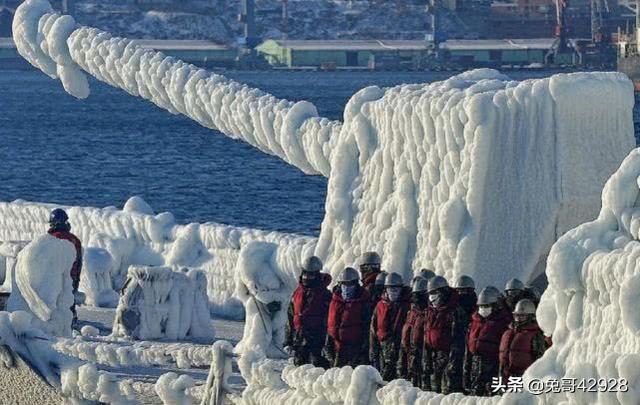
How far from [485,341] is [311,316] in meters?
2.69

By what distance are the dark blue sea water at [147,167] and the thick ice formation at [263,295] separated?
30.3 metres

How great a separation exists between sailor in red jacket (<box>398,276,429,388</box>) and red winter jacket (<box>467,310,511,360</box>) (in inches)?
31.8

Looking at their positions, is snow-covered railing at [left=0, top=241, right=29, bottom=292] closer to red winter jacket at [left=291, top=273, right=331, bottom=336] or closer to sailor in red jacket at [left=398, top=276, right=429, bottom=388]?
red winter jacket at [left=291, top=273, right=331, bottom=336]

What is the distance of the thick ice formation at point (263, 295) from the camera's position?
20297 mm

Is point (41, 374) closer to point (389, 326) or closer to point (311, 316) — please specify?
point (311, 316)

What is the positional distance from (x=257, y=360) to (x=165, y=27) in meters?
156

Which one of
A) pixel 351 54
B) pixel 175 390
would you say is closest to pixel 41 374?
pixel 175 390

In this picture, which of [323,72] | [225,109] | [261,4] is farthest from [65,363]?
[261,4]

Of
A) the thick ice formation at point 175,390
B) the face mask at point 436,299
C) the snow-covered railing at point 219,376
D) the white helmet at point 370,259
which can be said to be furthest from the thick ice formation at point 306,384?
the white helmet at point 370,259

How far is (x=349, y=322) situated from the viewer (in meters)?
18.0

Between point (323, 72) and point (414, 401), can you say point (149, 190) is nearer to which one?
point (414, 401)

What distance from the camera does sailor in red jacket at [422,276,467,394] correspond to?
1684cm

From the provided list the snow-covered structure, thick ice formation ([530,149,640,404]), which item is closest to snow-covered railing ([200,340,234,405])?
the snow-covered structure

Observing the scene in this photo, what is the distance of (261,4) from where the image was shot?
18400 cm
